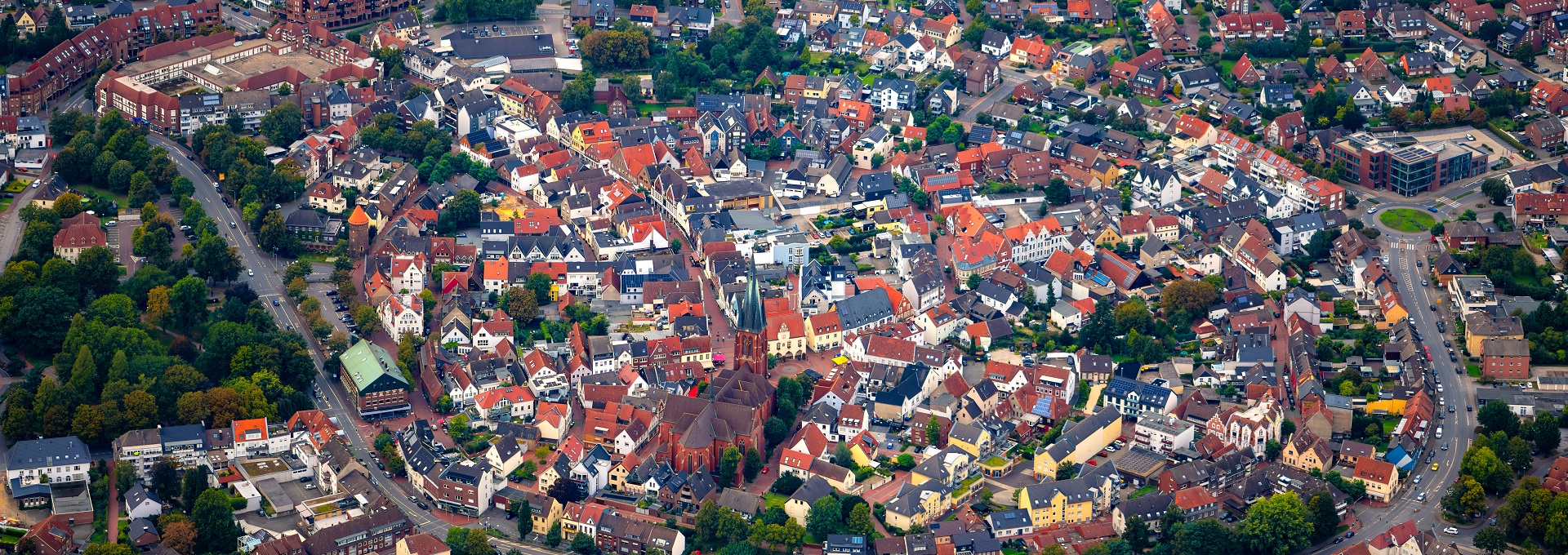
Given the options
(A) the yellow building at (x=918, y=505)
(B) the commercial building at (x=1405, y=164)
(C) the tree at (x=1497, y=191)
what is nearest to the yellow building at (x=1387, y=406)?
(A) the yellow building at (x=918, y=505)

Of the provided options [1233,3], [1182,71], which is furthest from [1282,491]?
[1233,3]

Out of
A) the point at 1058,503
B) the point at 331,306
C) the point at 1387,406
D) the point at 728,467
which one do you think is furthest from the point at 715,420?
the point at 1387,406

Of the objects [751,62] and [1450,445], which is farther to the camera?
[751,62]

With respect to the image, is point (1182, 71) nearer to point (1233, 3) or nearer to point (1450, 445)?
point (1233, 3)

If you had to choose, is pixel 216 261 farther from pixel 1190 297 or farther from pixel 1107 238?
pixel 1190 297

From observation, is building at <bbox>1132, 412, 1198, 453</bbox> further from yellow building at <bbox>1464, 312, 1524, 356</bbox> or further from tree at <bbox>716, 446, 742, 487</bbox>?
tree at <bbox>716, 446, 742, 487</bbox>

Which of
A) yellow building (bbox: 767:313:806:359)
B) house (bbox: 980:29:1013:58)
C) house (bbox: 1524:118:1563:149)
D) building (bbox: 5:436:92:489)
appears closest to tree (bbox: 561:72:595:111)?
house (bbox: 980:29:1013:58)
